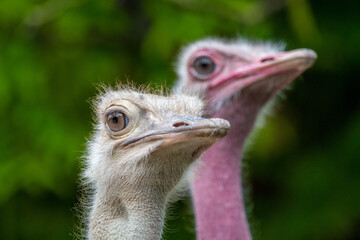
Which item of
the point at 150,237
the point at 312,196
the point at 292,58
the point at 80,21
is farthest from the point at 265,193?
the point at 150,237

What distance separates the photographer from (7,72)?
6312 mm

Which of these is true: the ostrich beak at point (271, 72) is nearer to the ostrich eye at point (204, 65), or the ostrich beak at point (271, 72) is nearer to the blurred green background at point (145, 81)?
the ostrich eye at point (204, 65)

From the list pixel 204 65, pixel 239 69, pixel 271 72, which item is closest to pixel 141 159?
pixel 271 72

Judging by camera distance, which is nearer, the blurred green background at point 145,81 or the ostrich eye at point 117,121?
the ostrich eye at point 117,121

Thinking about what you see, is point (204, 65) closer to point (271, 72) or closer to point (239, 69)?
point (239, 69)

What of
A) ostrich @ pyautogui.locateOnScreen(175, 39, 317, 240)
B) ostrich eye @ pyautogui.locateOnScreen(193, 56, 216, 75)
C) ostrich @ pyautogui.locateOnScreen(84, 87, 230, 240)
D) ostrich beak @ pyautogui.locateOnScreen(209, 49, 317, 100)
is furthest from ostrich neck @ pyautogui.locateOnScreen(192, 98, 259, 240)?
ostrich @ pyautogui.locateOnScreen(84, 87, 230, 240)

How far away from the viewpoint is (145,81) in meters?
6.16

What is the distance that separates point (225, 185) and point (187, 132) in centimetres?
126

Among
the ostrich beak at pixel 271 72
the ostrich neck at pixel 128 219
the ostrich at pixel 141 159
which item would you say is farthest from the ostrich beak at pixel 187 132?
the ostrich beak at pixel 271 72

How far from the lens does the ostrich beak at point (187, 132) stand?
2.55m

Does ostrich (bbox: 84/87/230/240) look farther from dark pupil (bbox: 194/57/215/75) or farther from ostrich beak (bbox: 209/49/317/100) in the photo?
dark pupil (bbox: 194/57/215/75)

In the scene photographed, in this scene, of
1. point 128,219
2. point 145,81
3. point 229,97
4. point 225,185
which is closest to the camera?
point 128,219

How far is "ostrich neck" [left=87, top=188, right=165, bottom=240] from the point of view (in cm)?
268

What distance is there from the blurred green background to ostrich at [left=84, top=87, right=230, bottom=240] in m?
3.22
